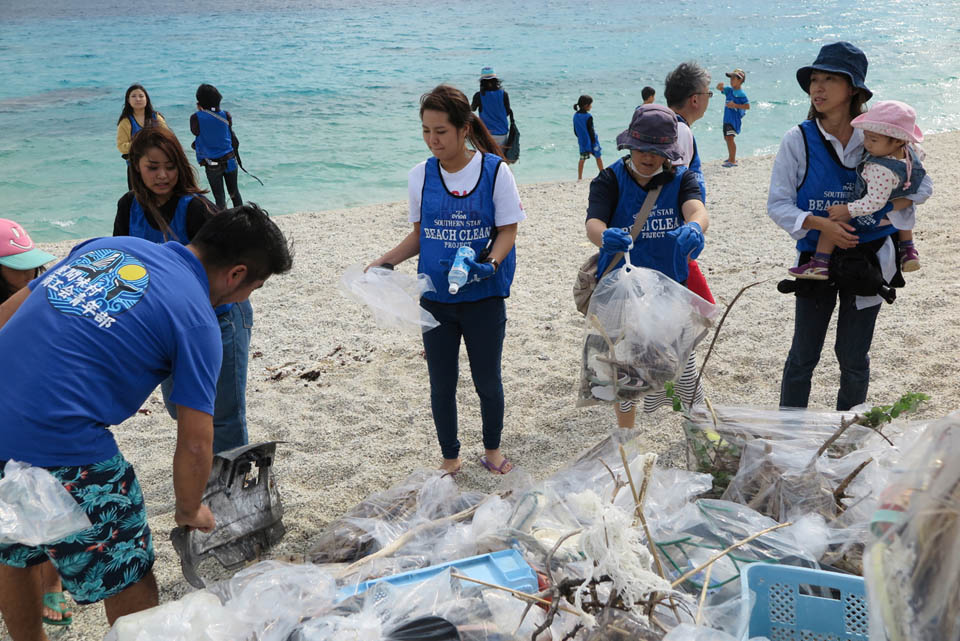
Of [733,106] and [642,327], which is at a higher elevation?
[733,106]

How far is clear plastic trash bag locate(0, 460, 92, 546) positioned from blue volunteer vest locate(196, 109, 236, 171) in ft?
23.0

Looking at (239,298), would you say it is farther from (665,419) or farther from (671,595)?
(665,419)

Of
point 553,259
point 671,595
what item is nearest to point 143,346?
point 671,595

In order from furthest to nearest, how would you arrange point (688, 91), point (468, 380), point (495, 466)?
point (468, 380) < point (688, 91) < point (495, 466)

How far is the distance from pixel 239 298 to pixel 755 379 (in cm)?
307

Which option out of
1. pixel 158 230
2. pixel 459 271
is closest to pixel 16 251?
pixel 158 230

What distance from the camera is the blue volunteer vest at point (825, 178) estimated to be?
303cm

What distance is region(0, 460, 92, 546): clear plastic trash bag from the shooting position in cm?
184

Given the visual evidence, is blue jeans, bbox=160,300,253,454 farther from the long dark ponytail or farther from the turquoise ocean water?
the turquoise ocean water

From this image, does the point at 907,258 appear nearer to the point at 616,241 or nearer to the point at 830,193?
the point at 830,193

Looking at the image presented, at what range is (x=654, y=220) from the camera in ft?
10.2

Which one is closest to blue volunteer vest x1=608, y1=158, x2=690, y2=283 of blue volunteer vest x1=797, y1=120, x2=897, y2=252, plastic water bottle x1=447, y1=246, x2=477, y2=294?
blue volunteer vest x1=797, y1=120, x2=897, y2=252

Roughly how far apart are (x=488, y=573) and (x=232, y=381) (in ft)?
5.33

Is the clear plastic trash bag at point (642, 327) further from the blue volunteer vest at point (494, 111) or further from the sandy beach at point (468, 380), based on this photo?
the blue volunteer vest at point (494, 111)
